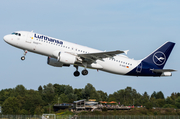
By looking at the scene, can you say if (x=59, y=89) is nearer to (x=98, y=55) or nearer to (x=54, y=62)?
(x=54, y=62)

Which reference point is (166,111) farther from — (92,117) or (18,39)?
(18,39)

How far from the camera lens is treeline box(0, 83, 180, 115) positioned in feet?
288

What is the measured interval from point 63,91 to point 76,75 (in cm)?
9990

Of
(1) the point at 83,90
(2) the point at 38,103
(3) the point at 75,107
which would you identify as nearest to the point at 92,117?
(3) the point at 75,107

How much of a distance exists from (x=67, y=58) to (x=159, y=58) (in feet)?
54.8

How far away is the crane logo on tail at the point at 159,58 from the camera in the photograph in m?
51.9

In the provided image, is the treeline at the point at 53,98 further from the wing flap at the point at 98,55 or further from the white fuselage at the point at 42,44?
the white fuselage at the point at 42,44

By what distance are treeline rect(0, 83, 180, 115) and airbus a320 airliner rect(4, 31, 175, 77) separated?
2026 cm

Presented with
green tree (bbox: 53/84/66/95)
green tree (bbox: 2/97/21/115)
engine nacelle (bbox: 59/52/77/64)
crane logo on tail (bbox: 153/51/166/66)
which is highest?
green tree (bbox: 53/84/66/95)

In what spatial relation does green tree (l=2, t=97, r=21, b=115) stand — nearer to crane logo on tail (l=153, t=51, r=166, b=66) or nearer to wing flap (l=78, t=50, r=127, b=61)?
wing flap (l=78, t=50, r=127, b=61)

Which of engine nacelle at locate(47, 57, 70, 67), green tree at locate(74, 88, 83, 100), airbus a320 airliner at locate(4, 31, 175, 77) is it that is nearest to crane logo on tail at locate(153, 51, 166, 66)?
airbus a320 airliner at locate(4, 31, 175, 77)

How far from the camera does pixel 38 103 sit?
324 feet

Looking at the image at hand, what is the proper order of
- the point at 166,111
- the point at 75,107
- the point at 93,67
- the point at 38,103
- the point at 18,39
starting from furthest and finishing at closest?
the point at 38,103
the point at 75,107
the point at 166,111
the point at 93,67
the point at 18,39

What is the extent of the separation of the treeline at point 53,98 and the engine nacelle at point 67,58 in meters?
30.1
